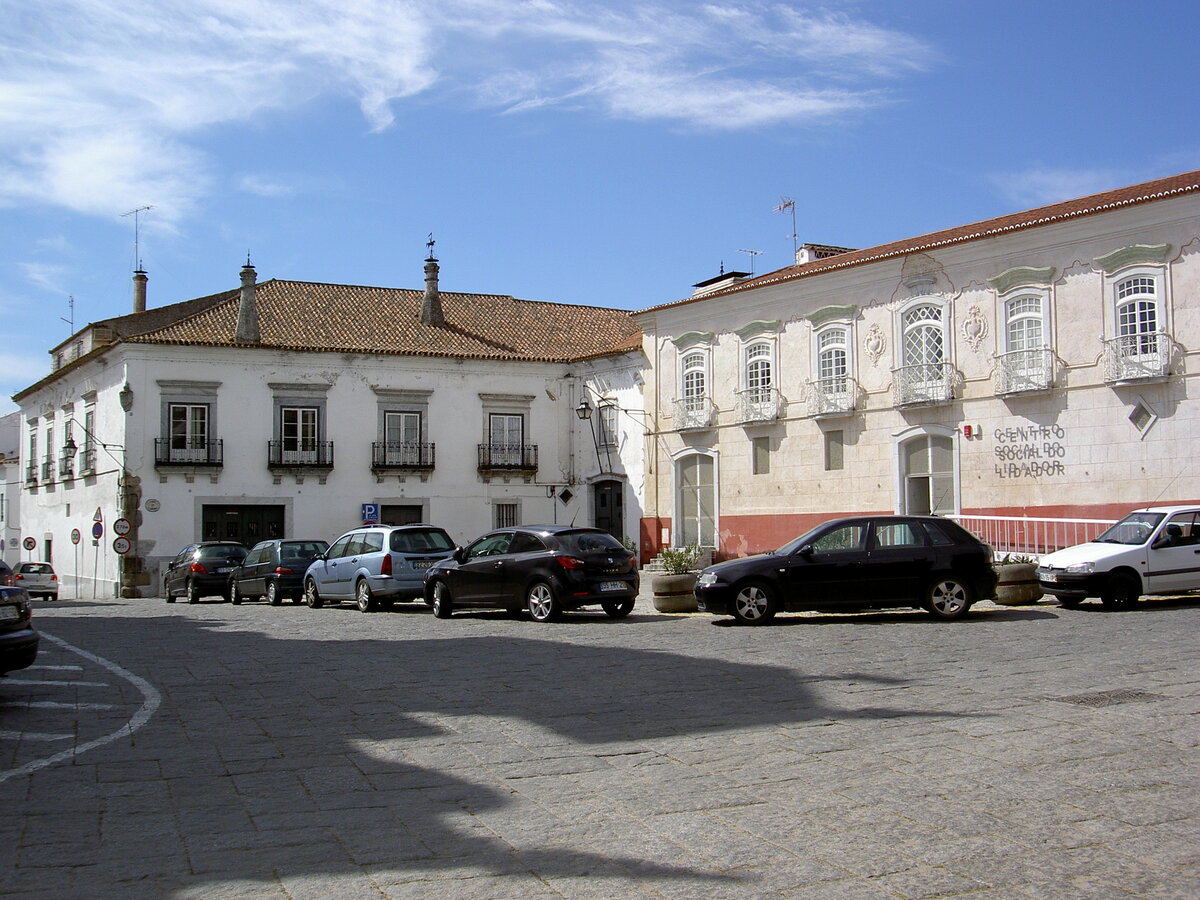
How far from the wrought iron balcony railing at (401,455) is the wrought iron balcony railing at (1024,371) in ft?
67.3

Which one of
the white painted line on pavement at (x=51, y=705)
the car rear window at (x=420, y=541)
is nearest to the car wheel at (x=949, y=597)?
the car rear window at (x=420, y=541)

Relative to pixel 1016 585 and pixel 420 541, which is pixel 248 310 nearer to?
pixel 420 541

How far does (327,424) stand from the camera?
39.2m

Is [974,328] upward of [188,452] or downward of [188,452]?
upward

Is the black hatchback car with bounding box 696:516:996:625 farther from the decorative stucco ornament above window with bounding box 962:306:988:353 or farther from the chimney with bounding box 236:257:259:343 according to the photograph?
the chimney with bounding box 236:257:259:343

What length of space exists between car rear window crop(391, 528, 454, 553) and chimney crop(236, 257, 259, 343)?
1845 cm

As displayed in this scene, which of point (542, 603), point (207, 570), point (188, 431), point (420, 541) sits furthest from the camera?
point (188, 431)

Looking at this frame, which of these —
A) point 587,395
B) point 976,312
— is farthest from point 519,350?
point 976,312

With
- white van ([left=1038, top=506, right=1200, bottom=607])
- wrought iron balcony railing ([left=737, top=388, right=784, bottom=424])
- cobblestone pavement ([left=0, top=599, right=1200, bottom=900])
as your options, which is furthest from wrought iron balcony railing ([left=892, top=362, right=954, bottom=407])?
cobblestone pavement ([left=0, top=599, right=1200, bottom=900])

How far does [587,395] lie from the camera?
1622 inches

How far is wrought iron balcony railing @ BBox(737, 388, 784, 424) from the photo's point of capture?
31.6 m

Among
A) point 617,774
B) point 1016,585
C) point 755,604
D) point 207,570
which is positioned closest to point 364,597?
point 755,604

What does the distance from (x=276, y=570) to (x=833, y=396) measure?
47.6 ft

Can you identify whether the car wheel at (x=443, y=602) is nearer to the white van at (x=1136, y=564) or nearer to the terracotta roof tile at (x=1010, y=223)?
the white van at (x=1136, y=564)
